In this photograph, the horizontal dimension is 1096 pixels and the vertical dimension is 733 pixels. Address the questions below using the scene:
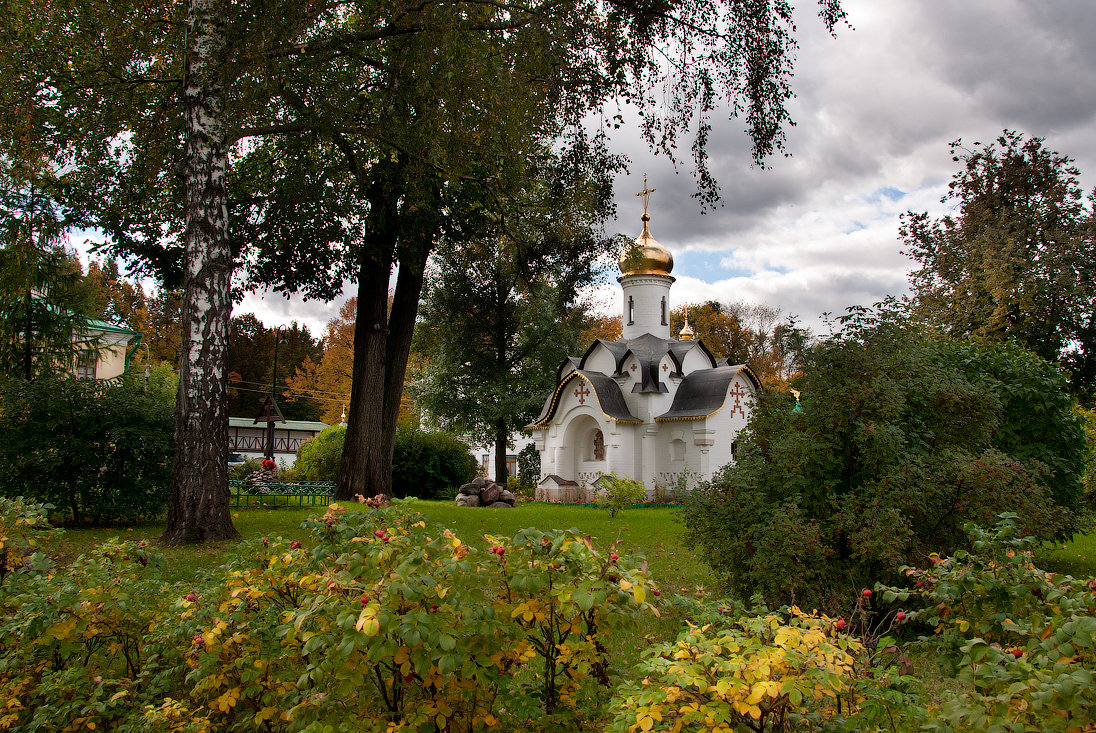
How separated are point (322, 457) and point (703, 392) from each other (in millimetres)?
13401

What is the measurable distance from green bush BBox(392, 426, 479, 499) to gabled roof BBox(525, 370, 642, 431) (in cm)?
382

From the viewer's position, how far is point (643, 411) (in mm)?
25906

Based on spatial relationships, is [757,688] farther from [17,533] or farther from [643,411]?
[643,411]

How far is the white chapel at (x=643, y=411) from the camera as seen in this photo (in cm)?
2495

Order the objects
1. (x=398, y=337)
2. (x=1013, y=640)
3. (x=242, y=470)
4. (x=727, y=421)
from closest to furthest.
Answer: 1. (x=1013, y=640)
2. (x=398, y=337)
3. (x=242, y=470)
4. (x=727, y=421)

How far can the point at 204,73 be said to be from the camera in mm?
9250

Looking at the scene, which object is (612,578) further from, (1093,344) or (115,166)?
(1093,344)

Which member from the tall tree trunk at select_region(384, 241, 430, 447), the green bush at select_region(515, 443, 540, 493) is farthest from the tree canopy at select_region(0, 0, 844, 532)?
the green bush at select_region(515, 443, 540, 493)

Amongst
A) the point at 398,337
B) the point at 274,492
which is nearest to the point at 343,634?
the point at 398,337

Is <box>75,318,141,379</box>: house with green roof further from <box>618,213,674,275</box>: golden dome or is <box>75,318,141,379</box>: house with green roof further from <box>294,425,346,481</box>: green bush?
<box>618,213,674,275</box>: golden dome

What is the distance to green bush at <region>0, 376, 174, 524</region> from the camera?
10430 millimetres

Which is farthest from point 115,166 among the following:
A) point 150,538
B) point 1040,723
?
point 1040,723

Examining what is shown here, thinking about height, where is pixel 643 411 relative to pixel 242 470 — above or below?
above

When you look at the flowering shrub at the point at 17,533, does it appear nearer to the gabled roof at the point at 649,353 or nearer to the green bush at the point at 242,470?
the green bush at the point at 242,470
